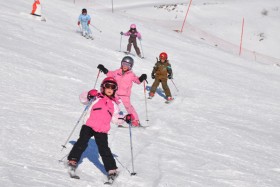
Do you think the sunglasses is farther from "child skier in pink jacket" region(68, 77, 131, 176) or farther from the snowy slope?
the snowy slope

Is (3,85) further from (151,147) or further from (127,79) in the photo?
(151,147)

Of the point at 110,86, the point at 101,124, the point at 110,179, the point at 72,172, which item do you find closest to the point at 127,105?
the point at 110,86

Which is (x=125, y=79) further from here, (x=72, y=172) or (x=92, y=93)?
(x=72, y=172)

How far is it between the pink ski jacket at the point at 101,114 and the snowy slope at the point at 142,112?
65cm

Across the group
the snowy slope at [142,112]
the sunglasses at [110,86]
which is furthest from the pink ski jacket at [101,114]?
the snowy slope at [142,112]

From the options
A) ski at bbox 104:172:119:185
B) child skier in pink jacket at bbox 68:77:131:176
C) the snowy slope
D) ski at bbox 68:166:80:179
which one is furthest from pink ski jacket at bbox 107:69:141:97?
ski at bbox 68:166:80:179

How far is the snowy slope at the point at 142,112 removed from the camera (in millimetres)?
6754

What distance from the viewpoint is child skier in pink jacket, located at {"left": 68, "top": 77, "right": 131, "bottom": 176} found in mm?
6266

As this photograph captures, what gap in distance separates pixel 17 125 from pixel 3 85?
2.91m

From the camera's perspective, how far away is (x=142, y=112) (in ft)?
38.5

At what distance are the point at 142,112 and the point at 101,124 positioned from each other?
5324 millimetres

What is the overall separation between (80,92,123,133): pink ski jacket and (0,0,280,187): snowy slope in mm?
651

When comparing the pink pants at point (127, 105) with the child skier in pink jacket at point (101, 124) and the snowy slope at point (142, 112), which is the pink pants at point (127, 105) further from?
the child skier in pink jacket at point (101, 124)

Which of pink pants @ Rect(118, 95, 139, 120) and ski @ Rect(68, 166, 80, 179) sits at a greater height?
pink pants @ Rect(118, 95, 139, 120)
